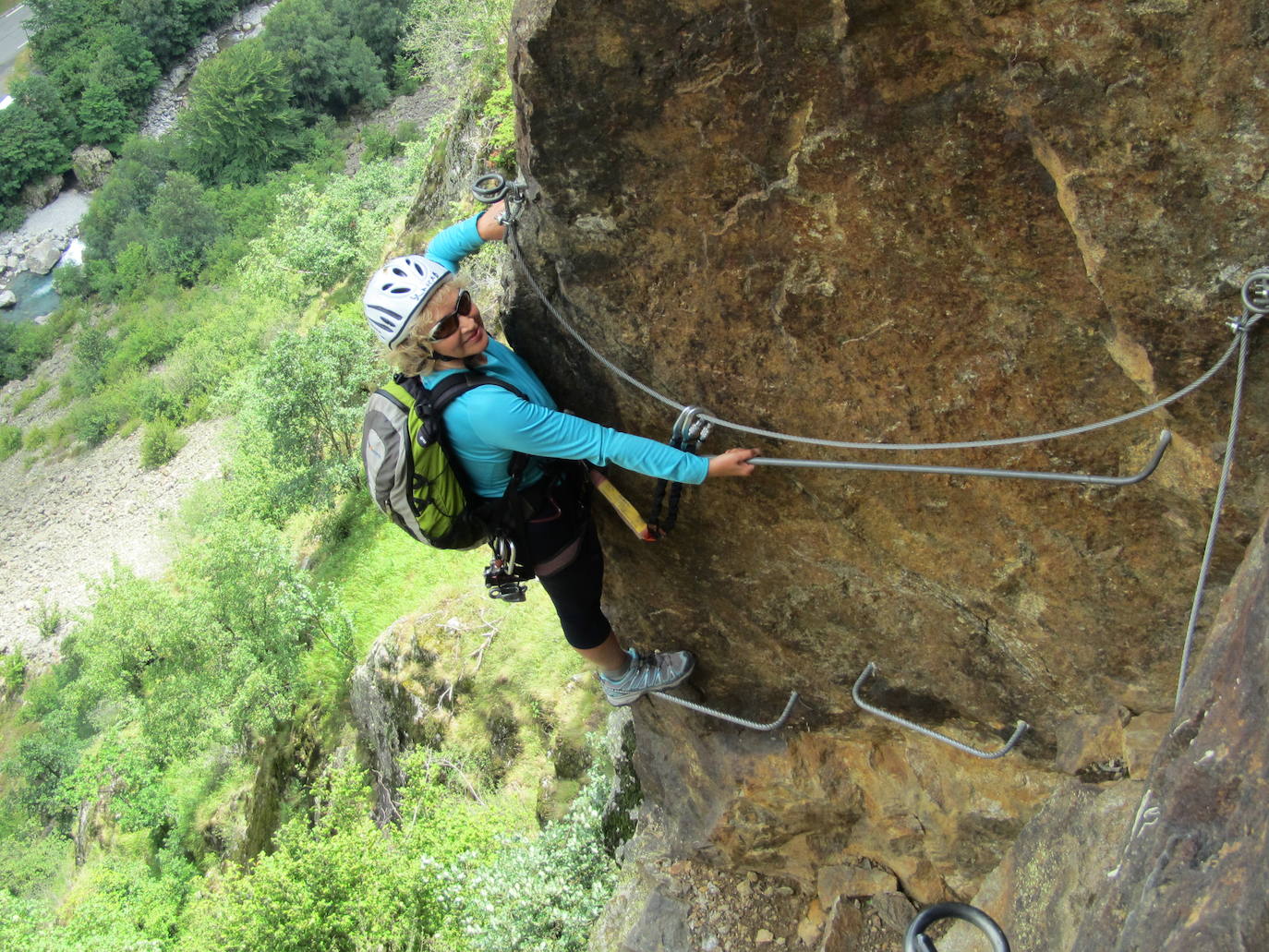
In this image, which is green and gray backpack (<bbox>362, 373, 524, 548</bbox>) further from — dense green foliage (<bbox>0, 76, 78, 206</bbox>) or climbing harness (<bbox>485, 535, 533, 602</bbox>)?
dense green foliage (<bbox>0, 76, 78, 206</bbox>)

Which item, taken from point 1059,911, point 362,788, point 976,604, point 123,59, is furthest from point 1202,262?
point 123,59

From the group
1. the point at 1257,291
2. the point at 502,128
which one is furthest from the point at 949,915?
the point at 502,128

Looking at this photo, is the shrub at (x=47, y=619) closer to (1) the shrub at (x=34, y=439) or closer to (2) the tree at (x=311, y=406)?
(1) the shrub at (x=34, y=439)

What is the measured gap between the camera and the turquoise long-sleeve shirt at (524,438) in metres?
4.37

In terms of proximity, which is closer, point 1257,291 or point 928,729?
point 1257,291

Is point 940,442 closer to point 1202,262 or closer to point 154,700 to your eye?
point 1202,262

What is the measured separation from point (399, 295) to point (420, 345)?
252mm

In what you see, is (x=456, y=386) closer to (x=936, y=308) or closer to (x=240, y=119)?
(x=936, y=308)

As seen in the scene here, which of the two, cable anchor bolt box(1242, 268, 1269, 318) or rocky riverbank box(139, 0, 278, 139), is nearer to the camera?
cable anchor bolt box(1242, 268, 1269, 318)

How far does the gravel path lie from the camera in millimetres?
33156

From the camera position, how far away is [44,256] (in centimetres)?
5659

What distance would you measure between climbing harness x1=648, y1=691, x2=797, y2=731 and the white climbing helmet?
303 centimetres

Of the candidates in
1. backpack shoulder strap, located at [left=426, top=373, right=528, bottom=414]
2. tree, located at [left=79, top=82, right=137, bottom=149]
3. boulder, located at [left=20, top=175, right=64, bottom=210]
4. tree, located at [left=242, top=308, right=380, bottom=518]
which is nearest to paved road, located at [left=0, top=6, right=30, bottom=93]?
tree, located at [left=79, top=82, right=137, bottom=149]

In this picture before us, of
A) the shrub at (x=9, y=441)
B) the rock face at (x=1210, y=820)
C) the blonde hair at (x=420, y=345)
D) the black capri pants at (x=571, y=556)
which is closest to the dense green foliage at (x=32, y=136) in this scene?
the shrub at (x=9, y=441)
